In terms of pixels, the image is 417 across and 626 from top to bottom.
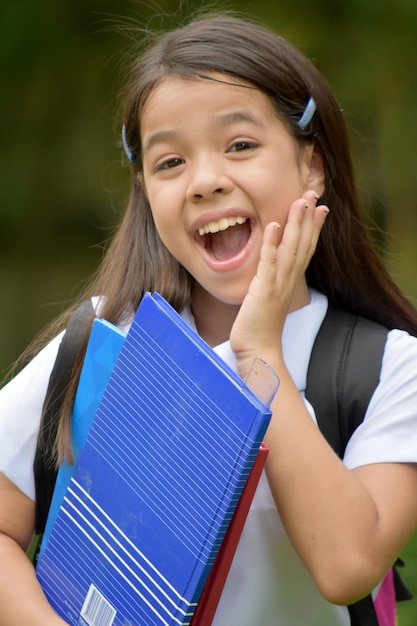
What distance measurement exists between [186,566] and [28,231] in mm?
4457

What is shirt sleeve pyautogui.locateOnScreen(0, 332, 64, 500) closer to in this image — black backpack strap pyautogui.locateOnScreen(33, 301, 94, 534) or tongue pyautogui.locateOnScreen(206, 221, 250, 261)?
black backpack strap pyautogui.locateOnScreen(33, 301, 94, 534)

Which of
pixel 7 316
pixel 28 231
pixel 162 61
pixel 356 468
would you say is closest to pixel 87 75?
pixel 28 231

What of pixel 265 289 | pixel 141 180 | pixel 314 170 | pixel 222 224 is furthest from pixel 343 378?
pixel 141 180

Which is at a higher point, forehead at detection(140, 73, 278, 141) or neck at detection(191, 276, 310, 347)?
forehead at detection(140, 73, 278, 141)

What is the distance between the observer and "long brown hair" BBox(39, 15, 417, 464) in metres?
1.68

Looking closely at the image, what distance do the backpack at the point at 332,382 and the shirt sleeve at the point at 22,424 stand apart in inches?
0.6

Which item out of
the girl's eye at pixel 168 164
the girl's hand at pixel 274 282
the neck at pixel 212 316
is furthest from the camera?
the neck at pixel 212 316

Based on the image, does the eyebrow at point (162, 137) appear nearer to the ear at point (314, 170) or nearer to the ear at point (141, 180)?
the ear at point (141, 180)

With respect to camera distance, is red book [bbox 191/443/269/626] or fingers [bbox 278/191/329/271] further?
fingers [bbox 278/191/329/271]

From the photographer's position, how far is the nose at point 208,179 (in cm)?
160

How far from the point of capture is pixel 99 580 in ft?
4.70

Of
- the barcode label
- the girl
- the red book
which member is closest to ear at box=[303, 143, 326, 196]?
the girl

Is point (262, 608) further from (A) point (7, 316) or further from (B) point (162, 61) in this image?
(A) point (7, 316)

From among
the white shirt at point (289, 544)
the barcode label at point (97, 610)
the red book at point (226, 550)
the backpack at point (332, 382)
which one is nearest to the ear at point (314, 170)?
the backpack at point (332, 382)
